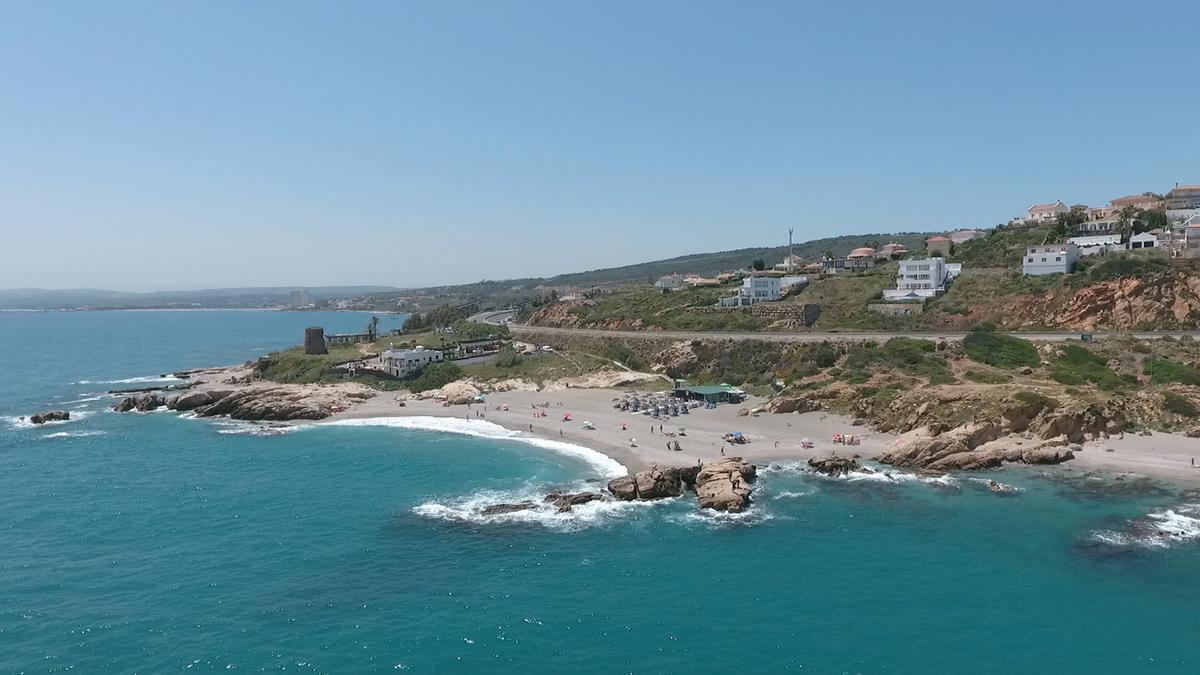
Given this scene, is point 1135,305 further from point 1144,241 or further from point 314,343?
point 314,343

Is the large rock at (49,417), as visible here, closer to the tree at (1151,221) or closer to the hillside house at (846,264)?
the hillside house at (846,264)

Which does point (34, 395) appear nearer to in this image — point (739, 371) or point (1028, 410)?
point (739, 371)

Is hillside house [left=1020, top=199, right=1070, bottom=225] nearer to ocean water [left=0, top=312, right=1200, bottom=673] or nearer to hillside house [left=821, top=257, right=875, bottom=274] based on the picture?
hillside house [left=821, top=257, right=875, bottom=274]

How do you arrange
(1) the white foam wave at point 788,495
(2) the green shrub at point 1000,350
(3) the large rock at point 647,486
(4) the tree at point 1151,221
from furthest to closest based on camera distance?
1. (4) the tree at point 1151,221
2. (2) the green shrub at point 1000,350
3. (3) the large rock at point 647,486
4. (1) the white foam wave at point 788,495

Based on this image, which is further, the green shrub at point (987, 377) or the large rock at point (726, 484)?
the green shrub at point (987, 377)

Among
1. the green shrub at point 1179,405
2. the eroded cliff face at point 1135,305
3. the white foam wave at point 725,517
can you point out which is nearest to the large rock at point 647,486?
the white foam wave at point 725,517

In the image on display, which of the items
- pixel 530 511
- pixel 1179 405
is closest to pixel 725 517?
pixel 530 511
